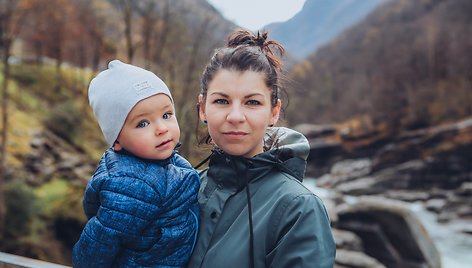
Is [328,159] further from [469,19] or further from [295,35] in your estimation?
[295,35]

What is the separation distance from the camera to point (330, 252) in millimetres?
1294

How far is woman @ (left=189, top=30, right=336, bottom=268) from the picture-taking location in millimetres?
1310

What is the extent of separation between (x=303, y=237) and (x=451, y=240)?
15.1 m

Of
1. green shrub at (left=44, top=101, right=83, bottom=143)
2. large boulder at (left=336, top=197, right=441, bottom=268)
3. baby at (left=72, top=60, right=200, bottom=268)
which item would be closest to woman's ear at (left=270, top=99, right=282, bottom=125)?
baby at (left=72, top=60, right=200, bottom=268)

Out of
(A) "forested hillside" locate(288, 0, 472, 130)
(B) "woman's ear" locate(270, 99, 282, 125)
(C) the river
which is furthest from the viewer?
(A) "forested hillside" locate(288, 0, 472, 130)

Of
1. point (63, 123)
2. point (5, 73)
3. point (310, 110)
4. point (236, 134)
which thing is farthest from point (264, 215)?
point (310, 110)

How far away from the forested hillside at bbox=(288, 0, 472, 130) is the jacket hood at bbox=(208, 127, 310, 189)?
81.8ft

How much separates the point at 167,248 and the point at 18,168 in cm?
1049

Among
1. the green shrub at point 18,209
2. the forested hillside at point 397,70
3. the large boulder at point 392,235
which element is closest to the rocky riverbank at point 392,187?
the large boulder at point 392,235

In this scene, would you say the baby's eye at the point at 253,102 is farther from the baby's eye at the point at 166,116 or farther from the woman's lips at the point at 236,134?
the baby's eye at the point at 166,116

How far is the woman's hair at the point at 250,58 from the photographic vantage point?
5.18 ft

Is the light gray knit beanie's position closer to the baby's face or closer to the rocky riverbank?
the baby's face

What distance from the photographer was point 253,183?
149 cm

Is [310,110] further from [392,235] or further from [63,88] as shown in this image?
[392,235]
